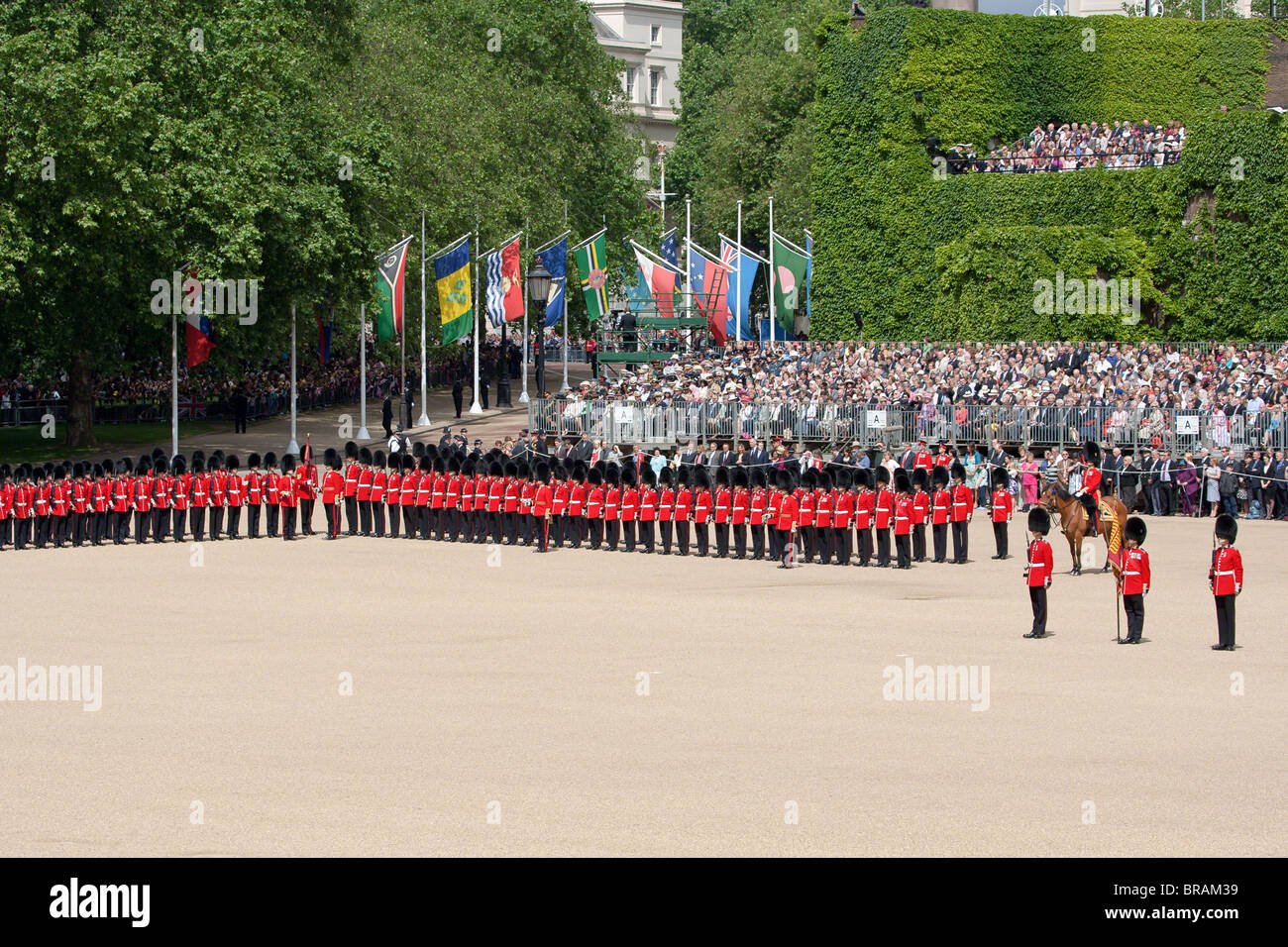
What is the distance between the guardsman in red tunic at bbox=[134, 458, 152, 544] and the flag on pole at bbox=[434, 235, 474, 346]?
51.0 ft

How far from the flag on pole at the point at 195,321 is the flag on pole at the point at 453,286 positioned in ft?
22.3

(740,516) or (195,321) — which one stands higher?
(195,321)

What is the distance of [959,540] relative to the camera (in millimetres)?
26578

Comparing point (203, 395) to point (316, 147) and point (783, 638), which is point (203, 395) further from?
point (783, 638)

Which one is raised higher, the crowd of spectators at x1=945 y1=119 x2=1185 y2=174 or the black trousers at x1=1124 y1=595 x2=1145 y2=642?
the crowd of spectators at x1=945 y1=119 x2=1185 y2=174

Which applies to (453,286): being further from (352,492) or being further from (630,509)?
(630,509)

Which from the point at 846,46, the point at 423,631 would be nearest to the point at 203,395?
the point at 846,46

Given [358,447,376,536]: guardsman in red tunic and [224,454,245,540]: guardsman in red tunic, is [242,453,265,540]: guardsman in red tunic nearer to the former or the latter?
[224,454,245,540]: guardsman in red tunic

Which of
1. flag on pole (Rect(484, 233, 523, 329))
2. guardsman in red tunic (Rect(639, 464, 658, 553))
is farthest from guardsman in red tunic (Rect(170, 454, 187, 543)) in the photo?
flag on pole (Rect(484, 233, 523, 329))

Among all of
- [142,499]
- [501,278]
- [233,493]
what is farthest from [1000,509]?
[501,278]

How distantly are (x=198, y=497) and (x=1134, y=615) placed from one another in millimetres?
17907

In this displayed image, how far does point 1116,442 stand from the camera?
33.3 meters
